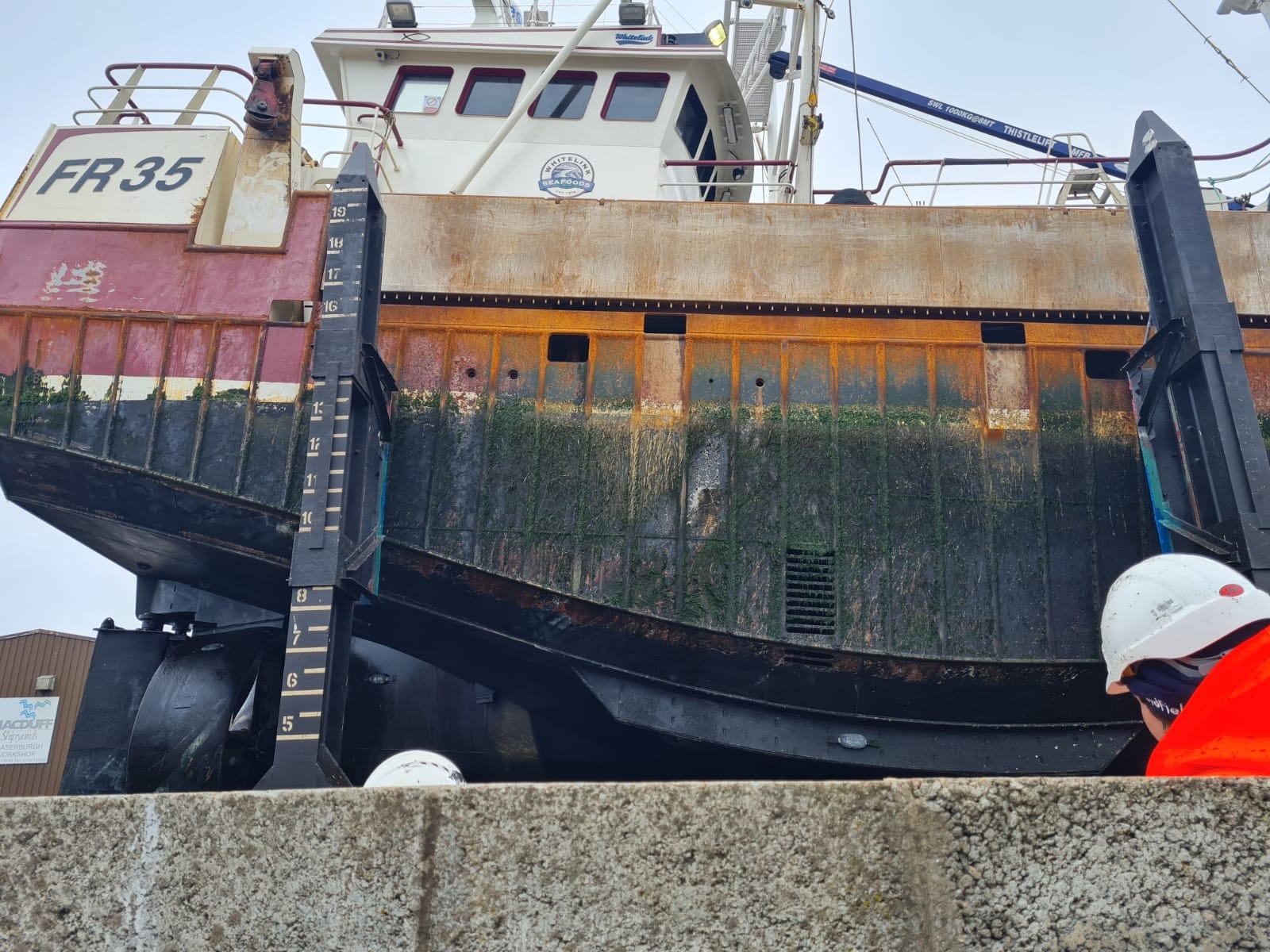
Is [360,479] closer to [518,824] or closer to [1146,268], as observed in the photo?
[518,824]

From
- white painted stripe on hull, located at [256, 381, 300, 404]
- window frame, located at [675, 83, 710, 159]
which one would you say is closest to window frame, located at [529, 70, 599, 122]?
window frame, located at [675, 83, 710, 159]

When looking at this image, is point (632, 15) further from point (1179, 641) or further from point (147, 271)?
point (1179, 641)

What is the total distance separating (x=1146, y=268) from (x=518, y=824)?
269 inches

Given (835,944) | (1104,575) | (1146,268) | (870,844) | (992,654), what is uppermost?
(1146,268)

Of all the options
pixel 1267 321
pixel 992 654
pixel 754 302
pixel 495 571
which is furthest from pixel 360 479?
pixel 1267 321

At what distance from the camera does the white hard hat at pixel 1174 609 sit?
2.56m

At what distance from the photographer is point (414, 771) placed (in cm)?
343

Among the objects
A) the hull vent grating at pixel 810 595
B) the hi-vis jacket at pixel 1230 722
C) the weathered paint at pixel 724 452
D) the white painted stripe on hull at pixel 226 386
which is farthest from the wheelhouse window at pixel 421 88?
the hi-vis jacket at pixel 1230 722

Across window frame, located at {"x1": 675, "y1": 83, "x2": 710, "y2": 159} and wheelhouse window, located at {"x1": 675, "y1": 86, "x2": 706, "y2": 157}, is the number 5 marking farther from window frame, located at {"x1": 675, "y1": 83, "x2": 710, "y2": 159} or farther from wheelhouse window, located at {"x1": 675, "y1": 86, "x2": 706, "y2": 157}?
wheelhouse window, located at {"x1": 675, "y1": 86, "x2": 706, "y2": 157}

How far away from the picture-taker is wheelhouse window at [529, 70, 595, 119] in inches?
441

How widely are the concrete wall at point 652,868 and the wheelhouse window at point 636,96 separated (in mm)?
10079

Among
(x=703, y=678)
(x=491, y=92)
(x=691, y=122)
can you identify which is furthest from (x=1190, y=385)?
(x=491, y=92)

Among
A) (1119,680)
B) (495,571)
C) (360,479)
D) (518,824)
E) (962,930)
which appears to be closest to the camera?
(962,930)

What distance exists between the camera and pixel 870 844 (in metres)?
2.20
